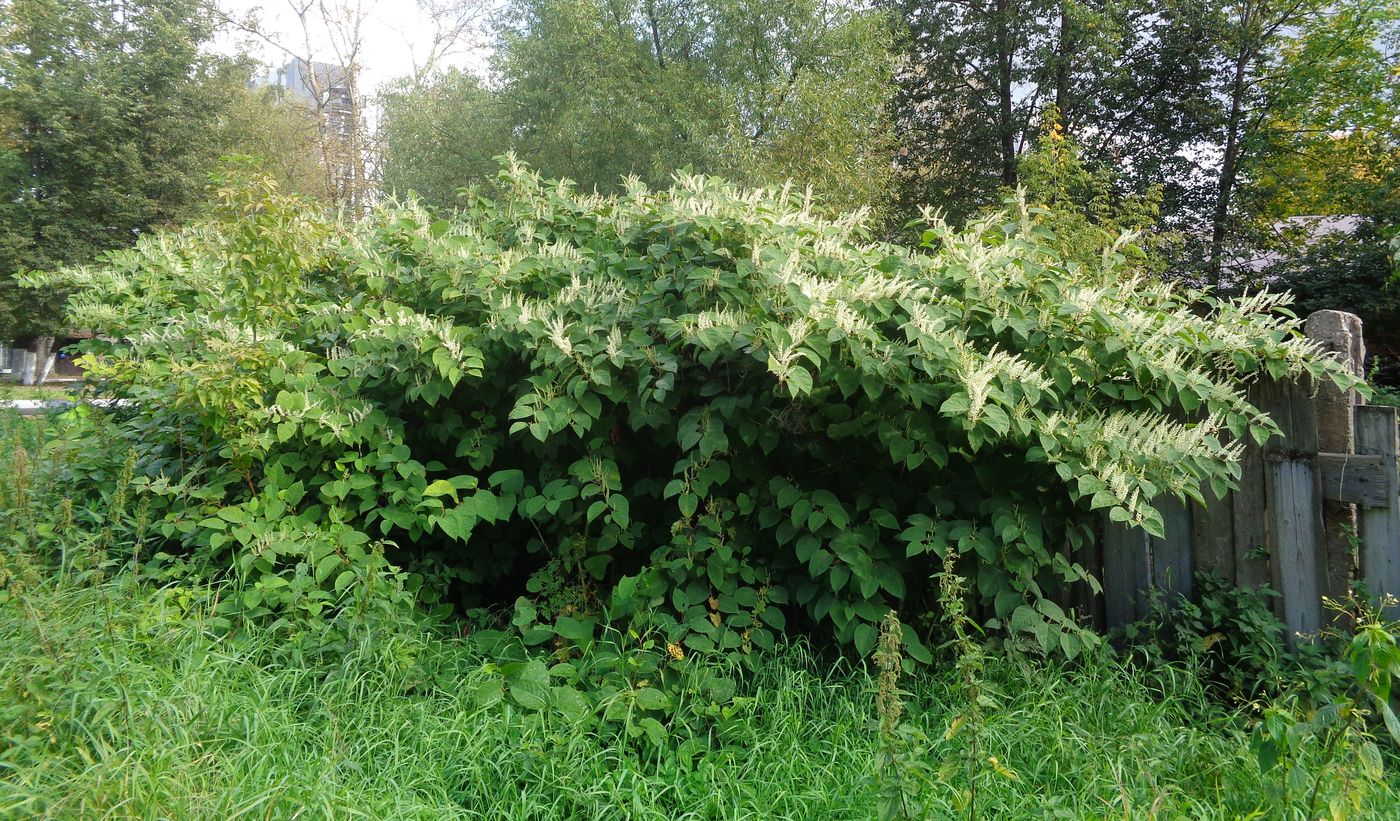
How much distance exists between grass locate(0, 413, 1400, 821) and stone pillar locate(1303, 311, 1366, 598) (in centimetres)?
73

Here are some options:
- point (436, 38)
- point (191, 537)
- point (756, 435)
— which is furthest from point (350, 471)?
point (436, 38)

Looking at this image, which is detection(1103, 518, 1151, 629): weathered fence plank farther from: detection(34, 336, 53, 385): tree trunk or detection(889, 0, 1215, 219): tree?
detection(34, 336, 53, 385): tree trunk

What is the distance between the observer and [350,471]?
3605mm

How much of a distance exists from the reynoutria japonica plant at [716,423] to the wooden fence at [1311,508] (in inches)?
7.6

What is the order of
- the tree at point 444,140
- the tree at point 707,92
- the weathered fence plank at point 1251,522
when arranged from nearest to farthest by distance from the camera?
1. the weathered fence plank at point 1251,522
2. the tree at point 707,92
3. the tree at point 444,140

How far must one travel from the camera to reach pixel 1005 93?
19.5 metres

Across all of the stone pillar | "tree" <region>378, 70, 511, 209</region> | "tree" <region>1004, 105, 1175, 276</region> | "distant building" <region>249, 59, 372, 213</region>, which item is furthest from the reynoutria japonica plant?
"distant building" <region>249, 59, 372, 213</region>

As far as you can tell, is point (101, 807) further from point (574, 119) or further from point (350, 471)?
point (574, 119)

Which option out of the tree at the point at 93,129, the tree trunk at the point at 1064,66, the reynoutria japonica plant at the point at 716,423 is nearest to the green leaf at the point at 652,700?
the reynoutria japonica plant at the point at 716,423

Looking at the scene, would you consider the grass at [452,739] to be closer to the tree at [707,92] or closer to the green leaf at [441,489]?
the green leaf at [441,489]

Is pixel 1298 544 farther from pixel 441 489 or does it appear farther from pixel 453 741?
pixel 441 489

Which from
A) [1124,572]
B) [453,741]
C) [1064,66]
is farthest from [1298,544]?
[1064,66]

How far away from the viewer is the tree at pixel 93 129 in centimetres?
2286

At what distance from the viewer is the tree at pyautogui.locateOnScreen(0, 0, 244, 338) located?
75.0 feet
